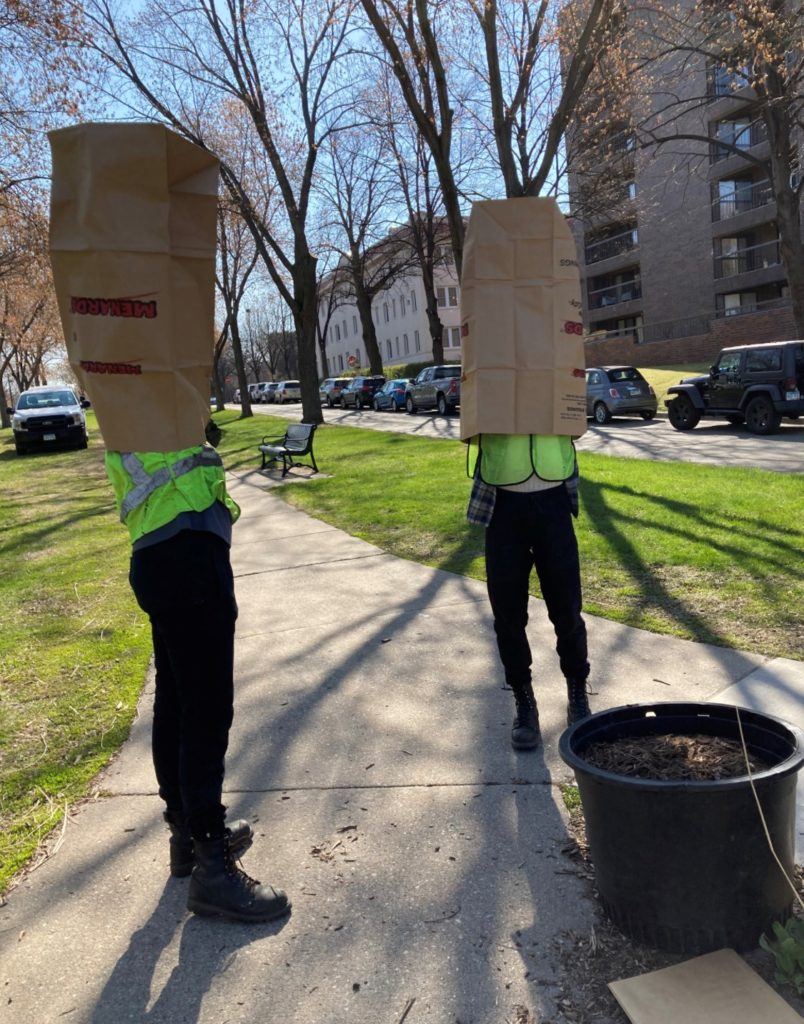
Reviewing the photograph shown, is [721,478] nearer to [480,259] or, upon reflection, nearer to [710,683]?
[710,683]

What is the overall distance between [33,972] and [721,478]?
31.3ft

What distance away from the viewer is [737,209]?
3972 centimetres

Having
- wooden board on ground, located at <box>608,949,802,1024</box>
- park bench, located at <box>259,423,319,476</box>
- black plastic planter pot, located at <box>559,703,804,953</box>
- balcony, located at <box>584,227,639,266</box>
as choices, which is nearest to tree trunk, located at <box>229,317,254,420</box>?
park bench, located at <box>259,423,319,476</box>

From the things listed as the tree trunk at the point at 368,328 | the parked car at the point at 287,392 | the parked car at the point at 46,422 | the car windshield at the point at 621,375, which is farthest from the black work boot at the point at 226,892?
the parked car at the point at 287,392

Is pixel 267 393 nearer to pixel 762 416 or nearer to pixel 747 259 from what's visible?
pixel 747 259

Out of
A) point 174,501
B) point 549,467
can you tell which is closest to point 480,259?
point 549,467

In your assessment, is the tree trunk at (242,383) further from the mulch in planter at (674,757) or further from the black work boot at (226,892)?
the mulch in planter at (674,757)

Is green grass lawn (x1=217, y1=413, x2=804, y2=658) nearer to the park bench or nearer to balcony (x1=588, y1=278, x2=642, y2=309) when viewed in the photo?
the park bench

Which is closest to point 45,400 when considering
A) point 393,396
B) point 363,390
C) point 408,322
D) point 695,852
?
point 393,396

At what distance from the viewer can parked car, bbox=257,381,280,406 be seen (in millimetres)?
63344

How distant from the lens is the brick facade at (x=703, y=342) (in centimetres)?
3097

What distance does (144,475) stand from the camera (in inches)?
92.2

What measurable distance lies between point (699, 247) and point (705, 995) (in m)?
44.6

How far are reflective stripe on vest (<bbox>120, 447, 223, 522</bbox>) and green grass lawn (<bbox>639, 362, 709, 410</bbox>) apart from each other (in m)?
25.0
